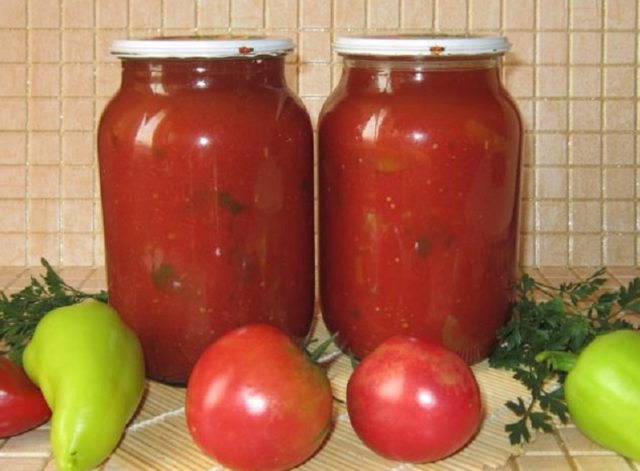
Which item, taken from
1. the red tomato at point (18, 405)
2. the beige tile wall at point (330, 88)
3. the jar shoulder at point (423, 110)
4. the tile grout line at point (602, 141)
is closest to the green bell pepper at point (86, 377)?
the red tomato at point (18, 405)

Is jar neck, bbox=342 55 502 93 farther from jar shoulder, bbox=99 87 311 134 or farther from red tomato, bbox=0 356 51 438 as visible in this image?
red tomato, bbox=0 356 51 438

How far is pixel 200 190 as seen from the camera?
36.1 inches

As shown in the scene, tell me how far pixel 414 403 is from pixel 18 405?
33 centimetres

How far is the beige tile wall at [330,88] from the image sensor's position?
133cm

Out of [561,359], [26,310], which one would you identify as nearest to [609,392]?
[561,359]

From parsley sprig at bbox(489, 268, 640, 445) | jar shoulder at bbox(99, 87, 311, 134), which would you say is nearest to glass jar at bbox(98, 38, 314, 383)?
jar shoulder at bbox(99, 87, 311, 134)

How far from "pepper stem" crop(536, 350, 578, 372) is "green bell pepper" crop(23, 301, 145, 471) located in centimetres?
35

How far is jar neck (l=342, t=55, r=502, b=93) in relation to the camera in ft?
3.08

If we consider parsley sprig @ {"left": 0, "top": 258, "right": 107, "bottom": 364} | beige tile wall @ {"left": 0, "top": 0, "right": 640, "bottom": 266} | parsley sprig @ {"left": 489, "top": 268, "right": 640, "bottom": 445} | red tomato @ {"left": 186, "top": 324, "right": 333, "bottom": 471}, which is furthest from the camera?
beige tile wall @ {"left": 0, "top": 0, "right": 640, "bottom": 266}

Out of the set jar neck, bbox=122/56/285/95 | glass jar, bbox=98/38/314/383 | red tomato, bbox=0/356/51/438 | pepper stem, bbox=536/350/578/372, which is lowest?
red tomato, bbox=0/356/51/438

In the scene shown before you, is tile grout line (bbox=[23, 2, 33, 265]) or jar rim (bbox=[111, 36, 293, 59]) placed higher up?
jar rim (bbox=[111, 36, 293, 59])

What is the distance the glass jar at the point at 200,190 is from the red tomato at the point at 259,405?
14 cm

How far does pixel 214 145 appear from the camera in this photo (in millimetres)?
904

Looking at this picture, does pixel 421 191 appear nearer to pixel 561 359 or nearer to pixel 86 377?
pixel 561 359
